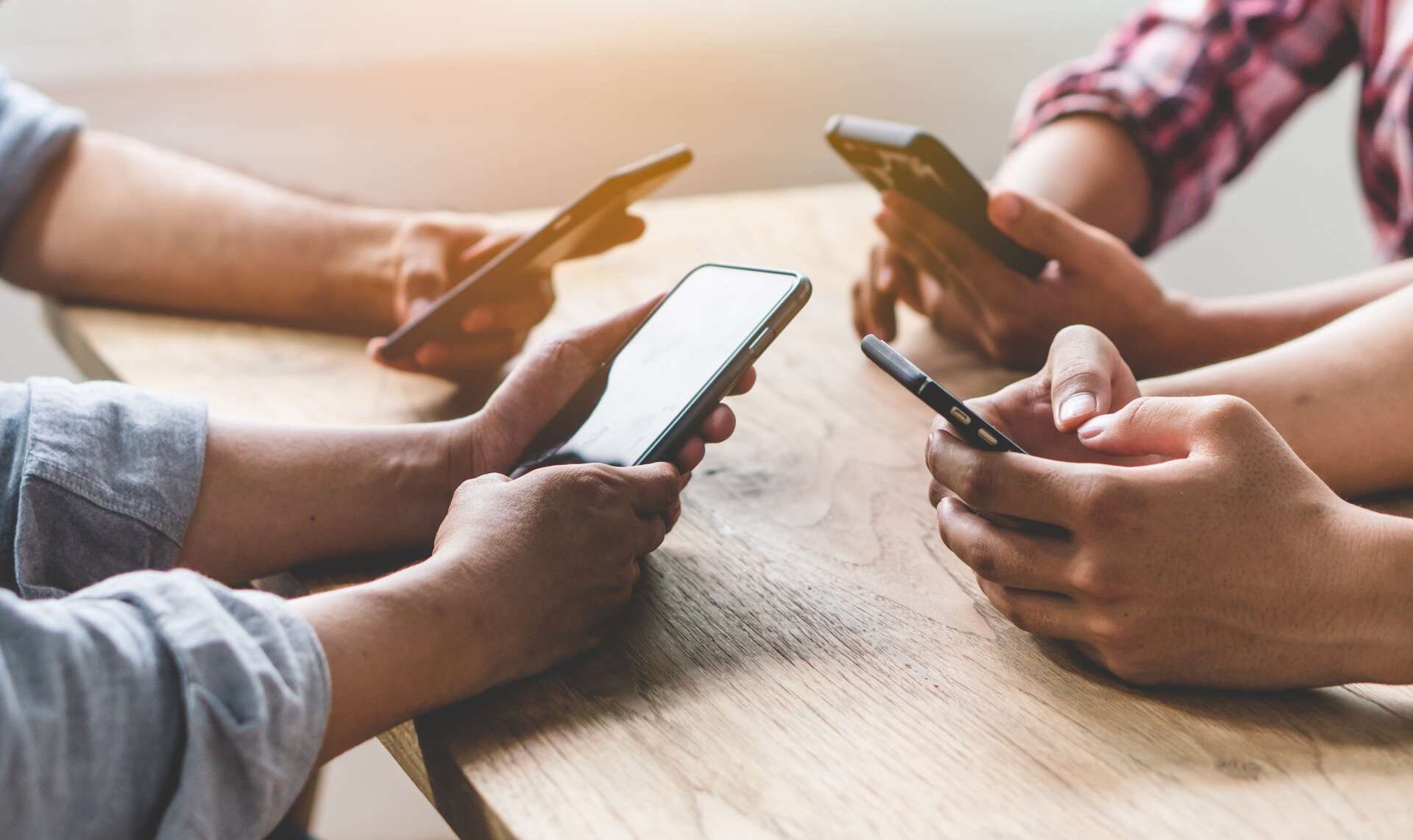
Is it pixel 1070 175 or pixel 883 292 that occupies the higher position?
pixel 1070 175

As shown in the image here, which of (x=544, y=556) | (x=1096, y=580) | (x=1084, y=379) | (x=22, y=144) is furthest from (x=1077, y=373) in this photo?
(x=22, y=144)

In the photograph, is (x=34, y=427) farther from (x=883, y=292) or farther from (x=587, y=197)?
(x=883, y=292)

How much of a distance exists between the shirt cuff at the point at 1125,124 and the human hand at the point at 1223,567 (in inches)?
24.4

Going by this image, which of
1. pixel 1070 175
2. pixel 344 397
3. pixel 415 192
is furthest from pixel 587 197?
pixel 415 192

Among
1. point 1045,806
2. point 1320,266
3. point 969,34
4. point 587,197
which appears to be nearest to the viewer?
point 1045,806

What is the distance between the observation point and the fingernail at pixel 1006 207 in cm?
78

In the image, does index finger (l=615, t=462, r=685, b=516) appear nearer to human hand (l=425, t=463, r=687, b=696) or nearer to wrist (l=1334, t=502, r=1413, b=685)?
human hand (l=425, t=463, r=687, b=696)

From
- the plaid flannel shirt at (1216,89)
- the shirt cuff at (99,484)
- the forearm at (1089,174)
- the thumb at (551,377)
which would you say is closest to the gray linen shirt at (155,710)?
the shirt cuff at (99,484)

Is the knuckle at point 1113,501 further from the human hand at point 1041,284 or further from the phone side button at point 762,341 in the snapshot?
the human hand at point 1041,284

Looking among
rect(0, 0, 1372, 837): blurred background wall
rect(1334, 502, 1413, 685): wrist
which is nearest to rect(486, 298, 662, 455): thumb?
rect(1334, 502, 1413, 685): wrist

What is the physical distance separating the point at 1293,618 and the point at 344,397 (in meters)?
0.58

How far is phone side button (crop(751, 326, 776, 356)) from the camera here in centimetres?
59

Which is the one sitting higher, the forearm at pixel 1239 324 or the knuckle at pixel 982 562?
the forearm at pixel 1239 324

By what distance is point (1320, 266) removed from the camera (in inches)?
84.4
